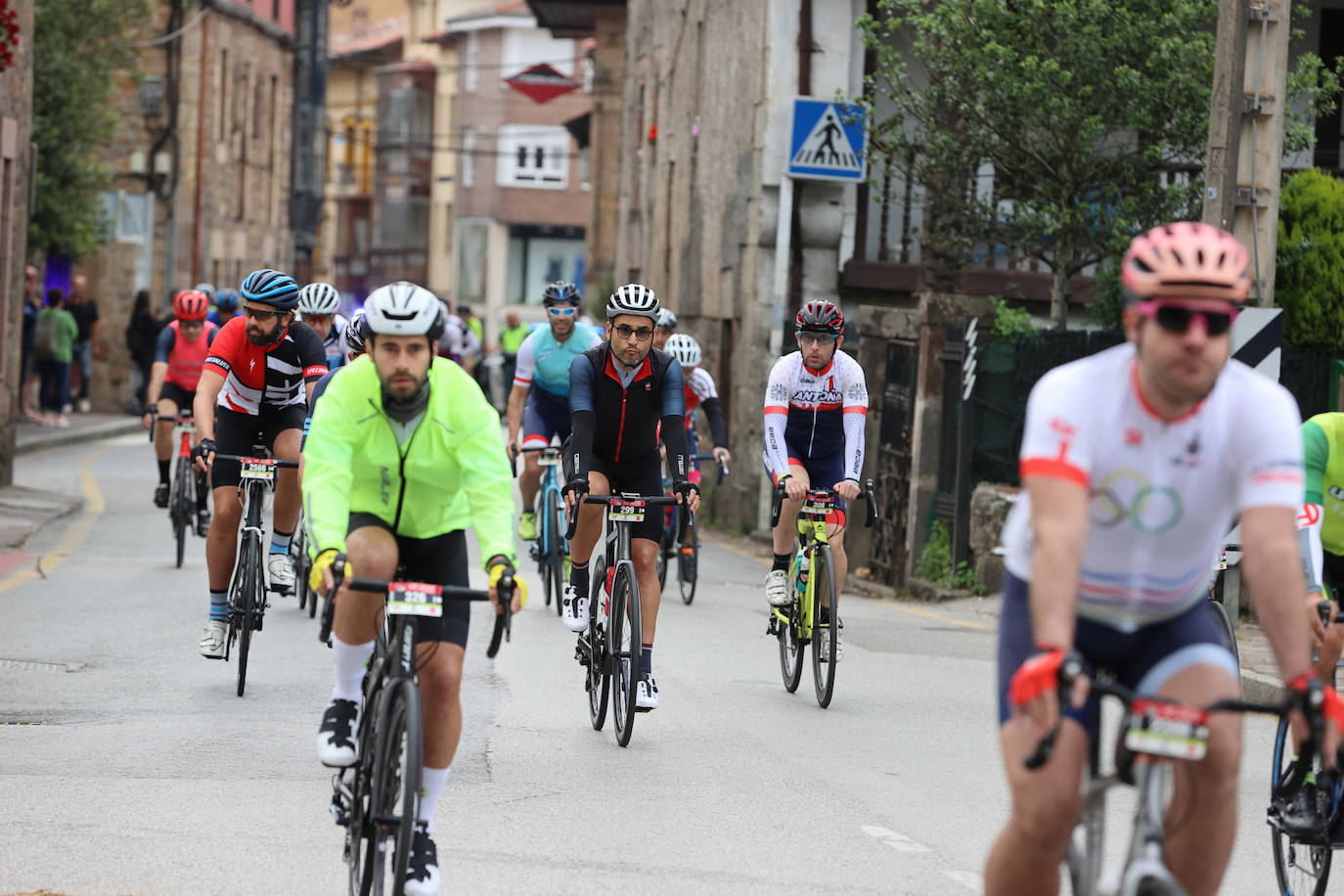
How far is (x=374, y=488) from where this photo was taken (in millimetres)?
5887

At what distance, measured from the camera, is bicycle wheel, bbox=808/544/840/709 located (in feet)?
32.5

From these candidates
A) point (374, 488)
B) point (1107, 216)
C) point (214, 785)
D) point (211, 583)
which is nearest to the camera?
point (374, 488)

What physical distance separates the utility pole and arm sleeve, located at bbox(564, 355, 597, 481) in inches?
172

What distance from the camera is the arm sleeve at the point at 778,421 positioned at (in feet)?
33.9

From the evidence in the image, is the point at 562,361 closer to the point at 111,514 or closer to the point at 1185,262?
the point at 111,514

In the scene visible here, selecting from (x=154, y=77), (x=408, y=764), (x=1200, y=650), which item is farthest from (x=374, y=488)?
(x=154, y=77)

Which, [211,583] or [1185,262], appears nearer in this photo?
[1185,262]

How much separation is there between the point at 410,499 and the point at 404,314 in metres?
0.62

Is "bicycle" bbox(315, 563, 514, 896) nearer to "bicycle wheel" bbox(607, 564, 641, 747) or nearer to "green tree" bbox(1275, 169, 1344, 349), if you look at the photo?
"bicycle wheel" bbox(607, 564, 641, 747)

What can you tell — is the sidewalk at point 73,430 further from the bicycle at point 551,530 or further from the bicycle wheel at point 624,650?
the bicycle wheel at point 624,650

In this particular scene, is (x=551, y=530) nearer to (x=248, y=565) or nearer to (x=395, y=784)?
(x=248, y=565)

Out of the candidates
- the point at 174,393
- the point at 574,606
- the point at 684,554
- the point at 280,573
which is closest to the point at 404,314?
the point at 574,606

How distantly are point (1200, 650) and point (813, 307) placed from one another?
627cm

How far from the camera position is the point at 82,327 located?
30672mm
